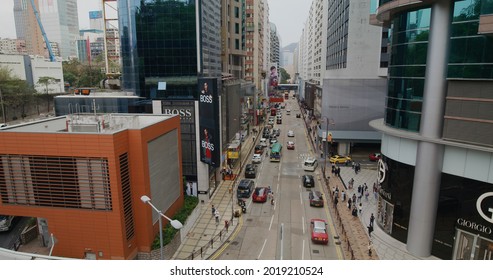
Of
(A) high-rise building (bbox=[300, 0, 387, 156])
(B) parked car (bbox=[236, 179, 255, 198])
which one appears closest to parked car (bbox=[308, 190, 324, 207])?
(B) parked car (bbox=[236, 179, 255, 198])

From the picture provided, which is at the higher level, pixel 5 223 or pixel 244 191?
pixel 5 223

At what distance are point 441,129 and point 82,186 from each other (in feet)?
74.1

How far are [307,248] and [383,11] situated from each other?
18.2 metres

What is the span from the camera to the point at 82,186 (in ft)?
63.8

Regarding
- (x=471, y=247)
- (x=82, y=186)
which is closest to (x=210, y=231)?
(x=82, y=186)

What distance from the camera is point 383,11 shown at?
23.3 metres

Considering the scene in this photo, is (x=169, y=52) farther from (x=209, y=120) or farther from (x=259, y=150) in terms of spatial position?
(x=259, y=150)

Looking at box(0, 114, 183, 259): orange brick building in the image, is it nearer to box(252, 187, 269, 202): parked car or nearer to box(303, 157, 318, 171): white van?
box(252, 187, 269, 202): parked car

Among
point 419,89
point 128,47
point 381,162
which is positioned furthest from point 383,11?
point 128,47

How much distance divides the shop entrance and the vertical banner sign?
67.3ft

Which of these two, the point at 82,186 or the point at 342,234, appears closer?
the point at 82,186

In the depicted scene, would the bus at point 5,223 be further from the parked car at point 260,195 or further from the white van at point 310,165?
the white van at point 310,165

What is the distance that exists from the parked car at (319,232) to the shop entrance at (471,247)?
823cm

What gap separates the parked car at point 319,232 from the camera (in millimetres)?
24047
